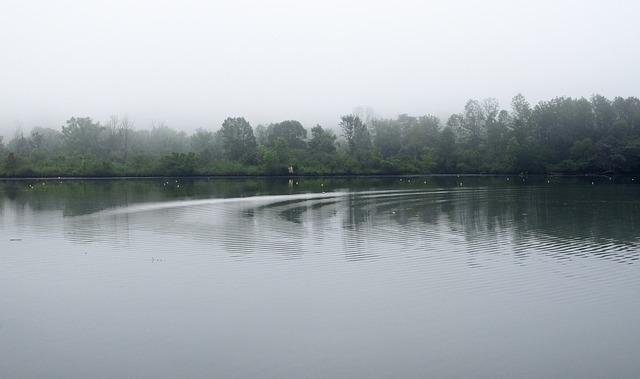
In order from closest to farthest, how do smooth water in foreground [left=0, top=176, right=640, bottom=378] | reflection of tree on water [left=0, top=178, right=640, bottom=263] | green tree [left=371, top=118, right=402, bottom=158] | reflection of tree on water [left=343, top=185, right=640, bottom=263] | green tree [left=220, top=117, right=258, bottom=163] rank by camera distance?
1. smooth water in foreground [left=0, top=176, right=640, bottom=378]
2. reflection of tree on water [left=343, top=185, right=640, bottom=263]
3. reflection of tree on water [left=0, top=178, right=640, bottom=263]
4. green tree [left=220, top=117, right=258, bottom=163]
5. green tree [left=371, top=118, right=402, bottom=158]

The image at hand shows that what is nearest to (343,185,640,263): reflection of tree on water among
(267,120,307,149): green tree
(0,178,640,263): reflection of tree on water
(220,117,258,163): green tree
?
(0,178,640,263): reflection of tree on water

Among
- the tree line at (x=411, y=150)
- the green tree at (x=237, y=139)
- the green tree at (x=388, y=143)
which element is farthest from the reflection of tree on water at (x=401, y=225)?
the green tree at (x=388, y=143)

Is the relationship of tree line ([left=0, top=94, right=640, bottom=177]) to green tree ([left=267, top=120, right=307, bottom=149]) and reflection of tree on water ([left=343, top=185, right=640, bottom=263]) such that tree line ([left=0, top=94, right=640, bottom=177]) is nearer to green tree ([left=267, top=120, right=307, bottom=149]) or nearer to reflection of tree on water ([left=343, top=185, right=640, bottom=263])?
green tree ([left=267, top=120, right=307, bottom=149])

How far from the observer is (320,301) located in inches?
415

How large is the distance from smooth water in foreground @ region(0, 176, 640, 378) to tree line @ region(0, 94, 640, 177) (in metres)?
57.0

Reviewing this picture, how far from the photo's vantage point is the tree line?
74188 mm

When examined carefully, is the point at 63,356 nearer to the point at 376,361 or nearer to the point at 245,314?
the point at 245,314

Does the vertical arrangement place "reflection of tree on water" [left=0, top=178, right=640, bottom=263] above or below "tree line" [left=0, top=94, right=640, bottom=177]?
below

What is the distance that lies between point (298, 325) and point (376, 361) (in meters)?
1.84

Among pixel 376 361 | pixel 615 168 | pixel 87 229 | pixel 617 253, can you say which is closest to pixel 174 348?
pixel 376 361

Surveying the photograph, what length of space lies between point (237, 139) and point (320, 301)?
78.4m

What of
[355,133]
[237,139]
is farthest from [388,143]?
[237,139]

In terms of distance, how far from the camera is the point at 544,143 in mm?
79438

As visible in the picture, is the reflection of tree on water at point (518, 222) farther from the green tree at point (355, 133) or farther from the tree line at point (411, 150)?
the green tree at point (355, 133)
